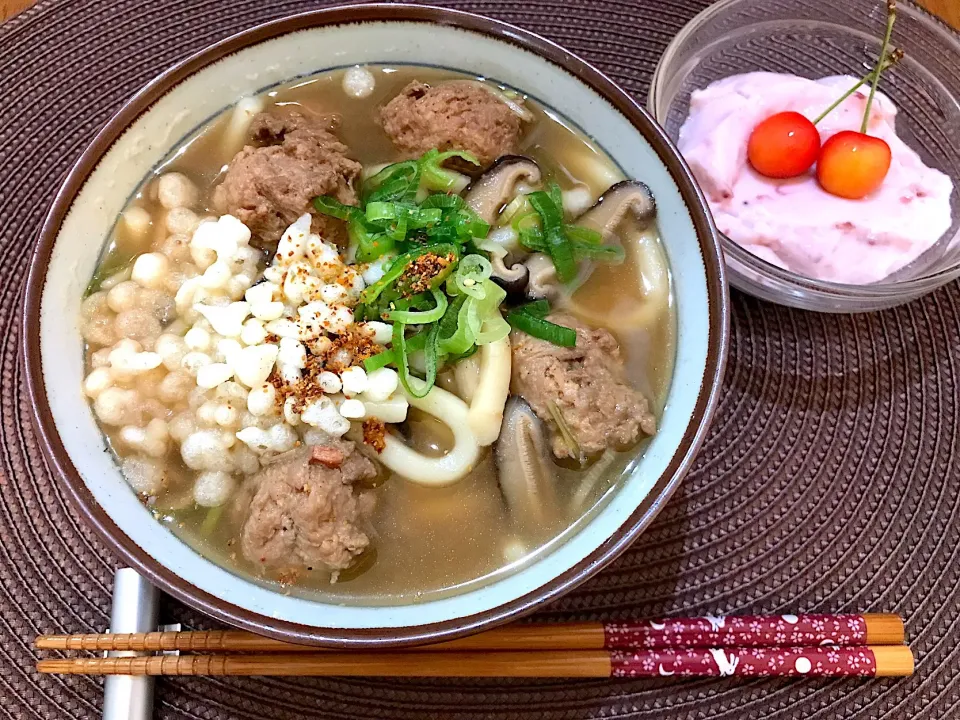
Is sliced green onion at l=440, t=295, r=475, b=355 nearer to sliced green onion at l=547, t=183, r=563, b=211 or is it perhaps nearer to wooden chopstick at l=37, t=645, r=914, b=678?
sliced green onion at l=547, t=183, r=563, b=211

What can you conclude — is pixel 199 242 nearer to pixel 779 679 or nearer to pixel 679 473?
pixel 679 473

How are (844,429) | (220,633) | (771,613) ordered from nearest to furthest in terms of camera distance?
(220,633) < (771,613) < (844,429)

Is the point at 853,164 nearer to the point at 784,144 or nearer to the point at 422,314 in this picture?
the point at 784,144

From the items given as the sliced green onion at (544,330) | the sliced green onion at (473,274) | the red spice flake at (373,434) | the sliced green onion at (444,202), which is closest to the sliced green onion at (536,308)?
the sliced green onion at (544,330)

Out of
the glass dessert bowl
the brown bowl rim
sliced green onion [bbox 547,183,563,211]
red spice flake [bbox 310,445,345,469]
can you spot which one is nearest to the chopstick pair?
the brown bowl rim

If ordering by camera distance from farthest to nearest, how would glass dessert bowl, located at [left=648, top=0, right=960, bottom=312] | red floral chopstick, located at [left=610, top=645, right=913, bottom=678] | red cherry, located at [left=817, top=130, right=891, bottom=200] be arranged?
1. glass dessert bowl, located at [left=648, top=0, right=960, bottom=312]
2. red cherry, located at [left=817, top=130, right=891, bottom=200]
3. red floral chopstick, located at [left=610, top=645, right=913, bottom=678]

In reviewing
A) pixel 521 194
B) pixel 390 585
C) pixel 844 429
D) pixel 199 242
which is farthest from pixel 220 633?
pixel 844 429

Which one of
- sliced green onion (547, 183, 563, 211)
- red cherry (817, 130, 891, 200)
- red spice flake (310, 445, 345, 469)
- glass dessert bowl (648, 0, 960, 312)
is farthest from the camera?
glass dessert bowl (648, 0, 960, 312)
